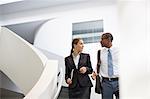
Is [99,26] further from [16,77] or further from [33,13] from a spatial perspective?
[16,77]

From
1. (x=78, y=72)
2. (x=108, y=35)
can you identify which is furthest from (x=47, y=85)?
(x=108, y=35)

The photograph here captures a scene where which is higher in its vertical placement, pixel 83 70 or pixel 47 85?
pixel 83 70

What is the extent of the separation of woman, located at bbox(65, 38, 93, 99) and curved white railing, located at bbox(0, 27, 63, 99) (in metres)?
0.13

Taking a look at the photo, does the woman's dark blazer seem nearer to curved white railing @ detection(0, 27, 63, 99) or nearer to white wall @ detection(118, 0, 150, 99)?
curved white railing @ detection(0, 27, 63, 99)

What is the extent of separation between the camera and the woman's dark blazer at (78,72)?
3072 millimetres

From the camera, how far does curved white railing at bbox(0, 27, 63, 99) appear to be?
319cm

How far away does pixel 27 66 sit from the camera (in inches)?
139

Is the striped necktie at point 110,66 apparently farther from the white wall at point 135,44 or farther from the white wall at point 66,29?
the white wall at point 135,44

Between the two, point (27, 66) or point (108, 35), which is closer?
point (108, 35)

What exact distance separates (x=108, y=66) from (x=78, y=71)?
41 centimetres

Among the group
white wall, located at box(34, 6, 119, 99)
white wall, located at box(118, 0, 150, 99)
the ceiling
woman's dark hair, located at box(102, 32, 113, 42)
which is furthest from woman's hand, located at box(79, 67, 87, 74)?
white wall, located at box(118, 0, 150, 99)

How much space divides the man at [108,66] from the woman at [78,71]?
0.59 ft

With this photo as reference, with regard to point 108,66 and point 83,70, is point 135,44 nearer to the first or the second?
point 108,66

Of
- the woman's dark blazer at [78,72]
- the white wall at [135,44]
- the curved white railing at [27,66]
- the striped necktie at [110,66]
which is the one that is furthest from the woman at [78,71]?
the white wall at [135,44]
